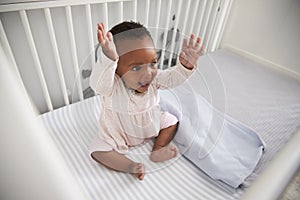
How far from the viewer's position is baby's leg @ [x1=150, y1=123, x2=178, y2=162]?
0.64 m

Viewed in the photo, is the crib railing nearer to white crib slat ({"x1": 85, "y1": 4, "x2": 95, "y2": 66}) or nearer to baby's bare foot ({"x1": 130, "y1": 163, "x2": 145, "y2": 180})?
white crib slat ({"x1": 85, "y1": 4, "x2": 95, "y2": 66})

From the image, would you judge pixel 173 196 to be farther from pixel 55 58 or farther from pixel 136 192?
pixel 55 58

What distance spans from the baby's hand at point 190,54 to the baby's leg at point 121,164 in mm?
323

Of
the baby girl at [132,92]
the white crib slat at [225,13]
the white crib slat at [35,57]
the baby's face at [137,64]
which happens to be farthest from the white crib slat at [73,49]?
the white crib slat at [225,13]

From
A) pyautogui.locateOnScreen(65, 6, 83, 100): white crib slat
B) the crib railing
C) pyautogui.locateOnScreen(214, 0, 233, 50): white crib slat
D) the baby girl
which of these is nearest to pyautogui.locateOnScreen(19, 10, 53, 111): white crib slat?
the crib railing

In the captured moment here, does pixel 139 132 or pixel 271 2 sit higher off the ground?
pixel 271 2

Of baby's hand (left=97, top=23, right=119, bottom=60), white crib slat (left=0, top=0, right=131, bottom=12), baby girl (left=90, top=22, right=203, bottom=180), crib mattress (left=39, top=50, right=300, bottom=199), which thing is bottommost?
crib mattress (left=39, top=50, right=300, bottom=199)

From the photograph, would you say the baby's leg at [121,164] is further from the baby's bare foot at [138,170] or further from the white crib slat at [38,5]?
the white crib slat at [38,5]

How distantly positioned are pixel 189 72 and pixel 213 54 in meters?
0.75

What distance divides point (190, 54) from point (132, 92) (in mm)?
190

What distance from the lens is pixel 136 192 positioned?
57 cm

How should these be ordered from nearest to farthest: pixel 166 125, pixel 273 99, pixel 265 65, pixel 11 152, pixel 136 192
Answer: pixel 11 152
pixel 136 192
pixel 166 125
pixel 273 99
pixel 265 65

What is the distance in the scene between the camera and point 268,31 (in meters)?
1.05

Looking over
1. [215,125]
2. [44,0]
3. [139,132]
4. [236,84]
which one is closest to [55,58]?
[44,0]
